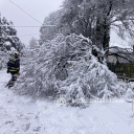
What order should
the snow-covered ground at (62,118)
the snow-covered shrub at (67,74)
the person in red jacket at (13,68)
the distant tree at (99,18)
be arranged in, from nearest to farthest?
1. the snow-covered ground at (62,118)
2. the snow-covered shrub at (67,74)
3. the person in red jacket at (13,68)
4. the distant tree at (99,18)

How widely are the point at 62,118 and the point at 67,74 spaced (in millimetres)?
2124

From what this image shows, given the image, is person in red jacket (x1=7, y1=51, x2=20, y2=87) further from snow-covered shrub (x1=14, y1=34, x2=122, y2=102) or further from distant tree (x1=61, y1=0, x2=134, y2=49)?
distant tree (x1=61, y1=0, x2=134, y2=49)

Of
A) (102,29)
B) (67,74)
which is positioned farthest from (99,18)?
(67,74)

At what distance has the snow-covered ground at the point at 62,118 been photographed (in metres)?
2.67

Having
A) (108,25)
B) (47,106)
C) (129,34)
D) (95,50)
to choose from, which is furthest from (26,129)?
(129,34)

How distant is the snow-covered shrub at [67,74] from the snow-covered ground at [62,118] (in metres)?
0.50

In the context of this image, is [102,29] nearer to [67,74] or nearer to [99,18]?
[99,18]

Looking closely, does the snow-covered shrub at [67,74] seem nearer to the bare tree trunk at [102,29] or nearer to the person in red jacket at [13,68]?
the person in red jacket at [13,68]

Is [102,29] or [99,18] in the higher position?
[99,18]

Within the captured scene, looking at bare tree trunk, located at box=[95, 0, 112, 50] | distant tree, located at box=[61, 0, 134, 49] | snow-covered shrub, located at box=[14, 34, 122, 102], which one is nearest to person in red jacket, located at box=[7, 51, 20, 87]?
snow-covered shrub, located at box=[14, 34, 122, 102]

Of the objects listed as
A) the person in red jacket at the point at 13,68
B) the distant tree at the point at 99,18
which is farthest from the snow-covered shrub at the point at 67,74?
the distant tree at the point at 99,18

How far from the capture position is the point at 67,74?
511 cm

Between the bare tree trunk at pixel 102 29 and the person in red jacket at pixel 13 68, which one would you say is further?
the bare tree trunk at pixel 102 29

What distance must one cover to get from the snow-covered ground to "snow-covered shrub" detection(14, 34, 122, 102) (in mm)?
501
